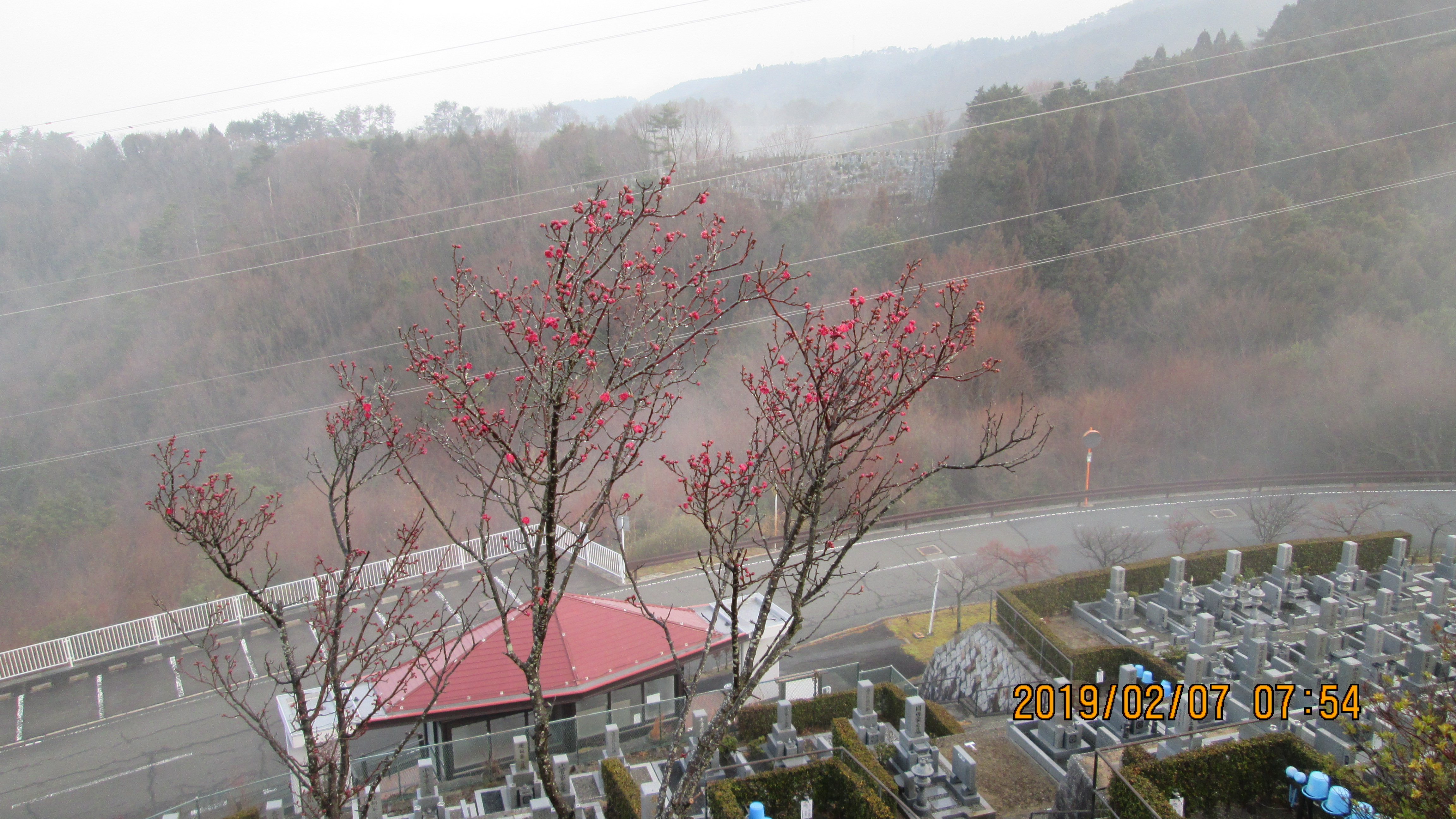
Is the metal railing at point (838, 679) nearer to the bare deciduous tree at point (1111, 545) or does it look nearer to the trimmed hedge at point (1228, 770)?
the trimmed hedge at point (1228, 770)

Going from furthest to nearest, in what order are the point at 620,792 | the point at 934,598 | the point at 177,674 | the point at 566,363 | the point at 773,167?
the point at 773,167 → the point at 934,598 → the point at 177,674 → the point at 620,792 → the point at 566,363

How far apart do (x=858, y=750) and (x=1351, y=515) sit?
50.0 ft

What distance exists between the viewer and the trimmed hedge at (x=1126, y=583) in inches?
446

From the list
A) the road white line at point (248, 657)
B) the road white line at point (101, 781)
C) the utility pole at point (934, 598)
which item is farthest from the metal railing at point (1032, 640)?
the road white line at point (101, 781)

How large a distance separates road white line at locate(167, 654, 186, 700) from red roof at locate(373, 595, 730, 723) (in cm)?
536

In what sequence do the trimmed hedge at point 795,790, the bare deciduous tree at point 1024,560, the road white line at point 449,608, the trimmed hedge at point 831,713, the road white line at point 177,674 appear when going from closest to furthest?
the trimmed hedge at point 795,790 → the trimmed hedge at point 831,713 → the road white line at point 177,674 → the road white line at point 449,608 → the bare deciduous tree at point 1024,560

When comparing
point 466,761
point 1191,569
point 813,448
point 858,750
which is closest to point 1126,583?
point 1191,569

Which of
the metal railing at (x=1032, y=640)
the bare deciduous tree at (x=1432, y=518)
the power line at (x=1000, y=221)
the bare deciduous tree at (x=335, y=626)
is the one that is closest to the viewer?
the bare deciduous tree at (x=335, y=626)

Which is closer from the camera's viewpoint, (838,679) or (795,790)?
(795,790)

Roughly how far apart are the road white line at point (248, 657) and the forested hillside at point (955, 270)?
592cm

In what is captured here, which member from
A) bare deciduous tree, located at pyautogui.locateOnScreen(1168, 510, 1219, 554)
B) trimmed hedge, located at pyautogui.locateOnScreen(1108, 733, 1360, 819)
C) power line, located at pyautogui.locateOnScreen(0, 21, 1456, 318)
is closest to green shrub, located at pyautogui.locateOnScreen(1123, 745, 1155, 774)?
trimmed hedge, located at pyautogui.locateOnScreen(1108, 733, 1360, 819)

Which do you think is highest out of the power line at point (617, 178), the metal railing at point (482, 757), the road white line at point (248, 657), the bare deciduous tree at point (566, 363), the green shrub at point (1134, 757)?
the power line at point (617, 178)

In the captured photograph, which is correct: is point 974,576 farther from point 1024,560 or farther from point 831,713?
point 831,713

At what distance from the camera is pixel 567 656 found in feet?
34.7
